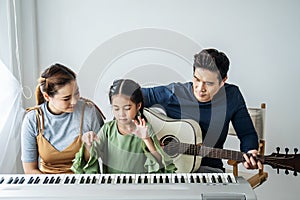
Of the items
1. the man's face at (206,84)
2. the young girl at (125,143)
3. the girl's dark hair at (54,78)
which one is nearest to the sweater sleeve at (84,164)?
the young girl at (125,143)

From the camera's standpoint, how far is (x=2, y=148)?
1607 millimetres

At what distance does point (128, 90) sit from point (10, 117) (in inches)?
19.1

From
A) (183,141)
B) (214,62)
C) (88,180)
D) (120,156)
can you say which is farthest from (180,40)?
(88,180)

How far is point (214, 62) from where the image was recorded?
1479 mm

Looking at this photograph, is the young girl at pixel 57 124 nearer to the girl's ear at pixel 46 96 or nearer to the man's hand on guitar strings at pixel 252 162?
the girl's ear at pixel 46 96

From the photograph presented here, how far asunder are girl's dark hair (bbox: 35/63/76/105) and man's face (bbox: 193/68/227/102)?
439 millimetres

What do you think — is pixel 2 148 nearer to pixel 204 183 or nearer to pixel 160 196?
pixel 160 196

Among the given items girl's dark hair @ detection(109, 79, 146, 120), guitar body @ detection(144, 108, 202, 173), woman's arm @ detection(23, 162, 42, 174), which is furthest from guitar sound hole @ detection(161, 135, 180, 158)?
woman's arm @ detection(23, 162, 42, 174)

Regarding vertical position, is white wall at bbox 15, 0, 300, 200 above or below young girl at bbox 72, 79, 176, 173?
above

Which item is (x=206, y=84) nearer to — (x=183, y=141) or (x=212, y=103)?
(x=212, y=103)

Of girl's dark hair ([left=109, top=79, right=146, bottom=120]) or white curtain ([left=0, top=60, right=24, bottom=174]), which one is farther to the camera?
white curtain ([left=0, top=60, right=24, bottom=174])

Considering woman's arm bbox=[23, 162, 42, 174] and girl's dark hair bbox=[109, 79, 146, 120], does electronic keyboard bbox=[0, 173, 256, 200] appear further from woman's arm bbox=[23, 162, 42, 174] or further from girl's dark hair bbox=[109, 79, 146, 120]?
girl's dark hair bbox=[109, 79, 146, 120]

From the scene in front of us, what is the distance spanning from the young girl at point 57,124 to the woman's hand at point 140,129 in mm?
134

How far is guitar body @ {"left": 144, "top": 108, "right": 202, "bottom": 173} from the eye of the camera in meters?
1.47
